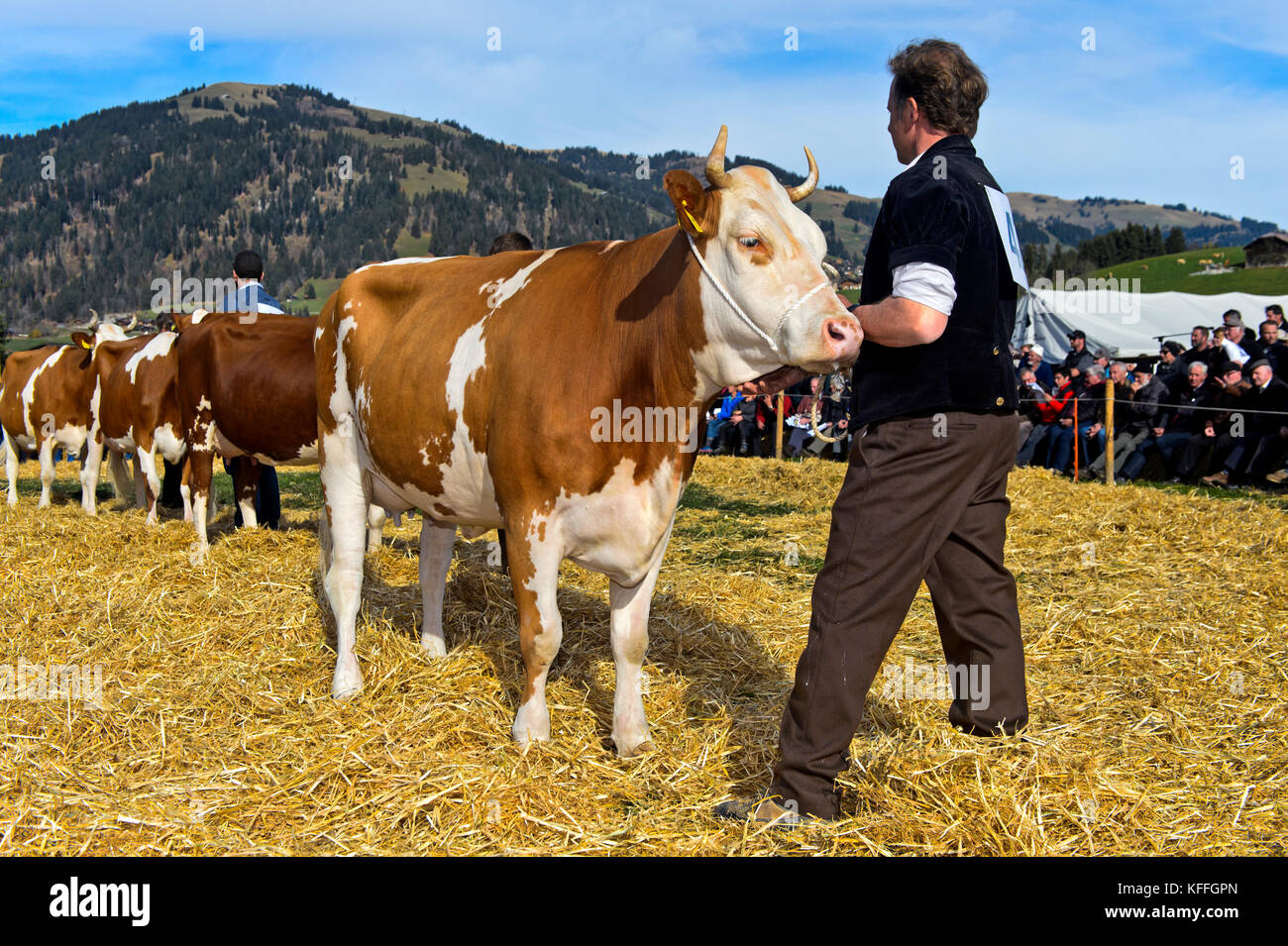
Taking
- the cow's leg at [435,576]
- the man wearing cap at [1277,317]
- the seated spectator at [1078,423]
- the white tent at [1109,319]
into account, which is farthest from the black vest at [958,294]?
the white tent at [1109,319]

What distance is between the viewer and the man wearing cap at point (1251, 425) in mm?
11102

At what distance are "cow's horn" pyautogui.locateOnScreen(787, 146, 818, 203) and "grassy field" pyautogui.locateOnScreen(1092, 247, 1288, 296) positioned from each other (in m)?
48.1

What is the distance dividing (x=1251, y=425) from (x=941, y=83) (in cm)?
1072

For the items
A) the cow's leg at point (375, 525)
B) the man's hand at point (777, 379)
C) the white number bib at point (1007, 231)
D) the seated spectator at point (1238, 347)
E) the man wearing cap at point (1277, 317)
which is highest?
the man wearing cap at point (1277, 317)

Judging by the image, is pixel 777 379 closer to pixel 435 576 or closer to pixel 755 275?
pixel 755 275

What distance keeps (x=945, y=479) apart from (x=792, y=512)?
7237 millimetres

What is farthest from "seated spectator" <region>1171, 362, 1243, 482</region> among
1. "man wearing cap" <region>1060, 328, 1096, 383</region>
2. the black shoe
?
the black shoe

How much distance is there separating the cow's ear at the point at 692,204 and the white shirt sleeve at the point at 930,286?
742 mm

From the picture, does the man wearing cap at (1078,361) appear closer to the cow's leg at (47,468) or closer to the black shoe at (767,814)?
the black shoe at (767,814)

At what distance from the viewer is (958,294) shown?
287 centimetres

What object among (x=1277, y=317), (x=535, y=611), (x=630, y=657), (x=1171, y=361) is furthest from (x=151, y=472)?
(x=1171, y=361)

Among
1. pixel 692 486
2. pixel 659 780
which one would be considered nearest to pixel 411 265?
pixel 659 780

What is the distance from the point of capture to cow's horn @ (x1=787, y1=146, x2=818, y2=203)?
332 centimetres

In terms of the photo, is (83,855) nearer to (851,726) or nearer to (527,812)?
(527,812)
